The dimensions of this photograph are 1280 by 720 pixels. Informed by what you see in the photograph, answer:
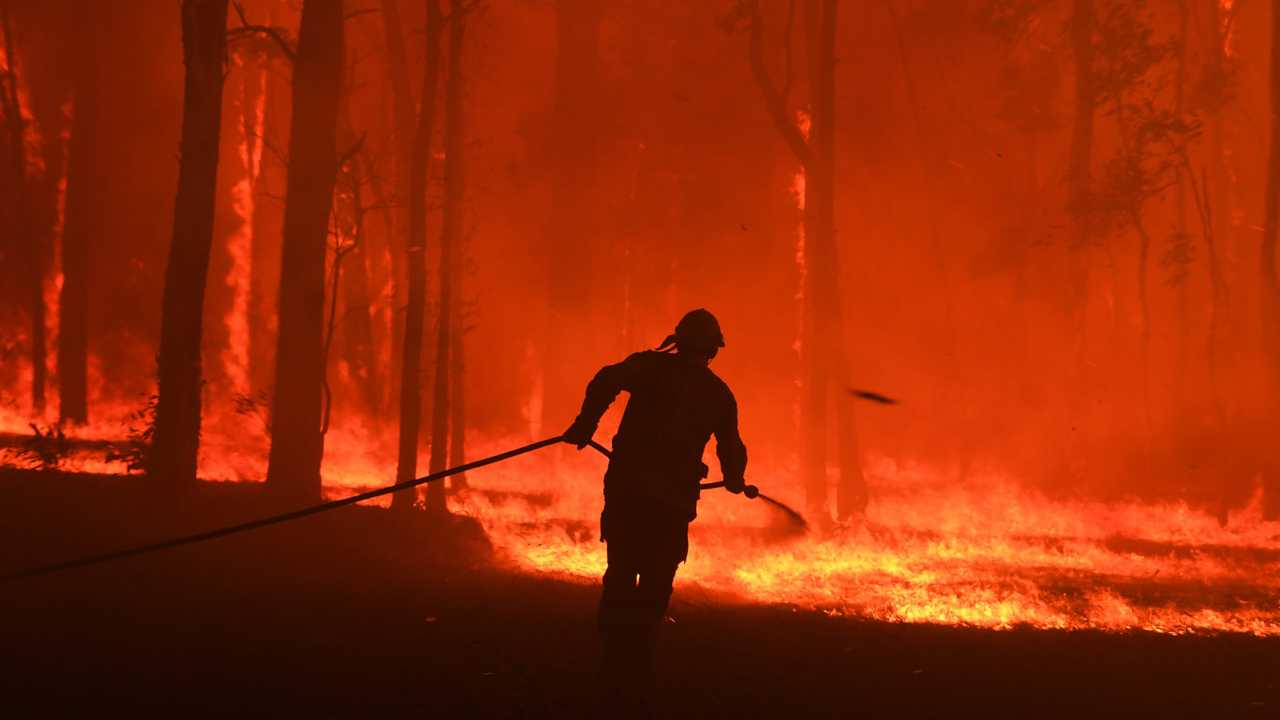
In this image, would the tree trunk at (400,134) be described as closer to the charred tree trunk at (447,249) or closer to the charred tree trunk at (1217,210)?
the charred tree trunk at (447,249)

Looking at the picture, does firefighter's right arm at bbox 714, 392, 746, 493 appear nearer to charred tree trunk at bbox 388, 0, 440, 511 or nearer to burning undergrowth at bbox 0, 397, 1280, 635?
burning undergrowth at bbox 0, 397, 1280, 635

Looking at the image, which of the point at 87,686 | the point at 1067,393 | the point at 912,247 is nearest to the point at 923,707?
the point at 87,686

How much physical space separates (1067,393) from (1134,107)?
7.39m

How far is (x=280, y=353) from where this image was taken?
1358 centimetres

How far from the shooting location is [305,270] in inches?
527

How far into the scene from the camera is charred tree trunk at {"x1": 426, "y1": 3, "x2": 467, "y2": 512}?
1734 centimetres

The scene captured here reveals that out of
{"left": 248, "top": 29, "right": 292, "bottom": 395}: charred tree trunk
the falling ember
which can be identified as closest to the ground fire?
the falling ember

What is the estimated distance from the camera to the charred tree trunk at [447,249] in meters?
17.3

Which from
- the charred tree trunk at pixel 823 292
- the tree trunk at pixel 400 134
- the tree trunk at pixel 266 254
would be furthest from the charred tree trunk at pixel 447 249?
the tree trunk at pixel 266 254

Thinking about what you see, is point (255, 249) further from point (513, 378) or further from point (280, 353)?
point (280, 353)

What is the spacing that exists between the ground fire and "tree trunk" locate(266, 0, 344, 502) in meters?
0.04

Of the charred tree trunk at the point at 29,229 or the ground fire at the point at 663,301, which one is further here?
the charred tree trunk at the point at 29,229

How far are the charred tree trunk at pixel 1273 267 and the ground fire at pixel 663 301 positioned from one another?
12 cm

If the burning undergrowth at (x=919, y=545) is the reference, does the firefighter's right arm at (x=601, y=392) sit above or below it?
above
